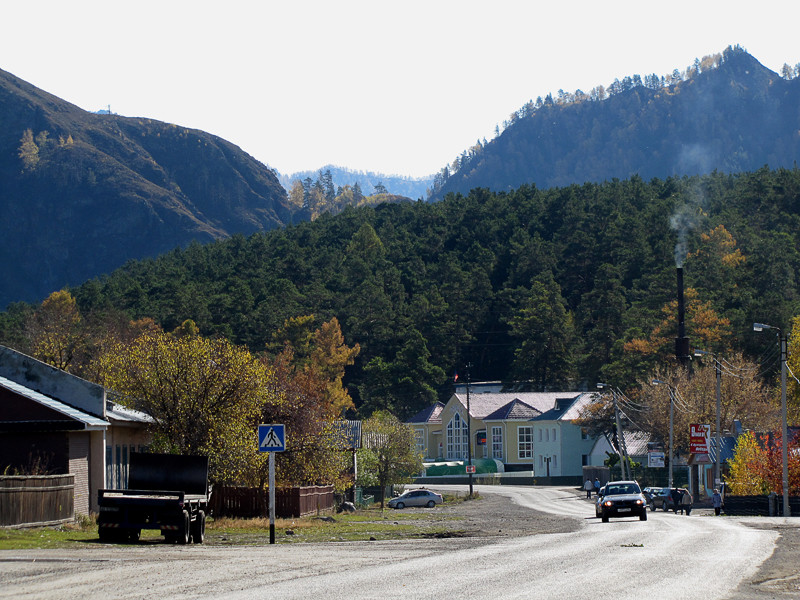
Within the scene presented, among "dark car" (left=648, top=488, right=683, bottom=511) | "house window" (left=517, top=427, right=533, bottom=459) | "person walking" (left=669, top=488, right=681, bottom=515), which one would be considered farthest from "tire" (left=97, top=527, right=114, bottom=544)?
"house window" (left=517, top=427, right=533, bottom=459)

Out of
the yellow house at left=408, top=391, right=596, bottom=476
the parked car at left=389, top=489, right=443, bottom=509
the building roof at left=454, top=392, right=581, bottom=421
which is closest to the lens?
the parked car at left=389, top=489, right=443, bottom=509

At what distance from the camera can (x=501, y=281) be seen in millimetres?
138125

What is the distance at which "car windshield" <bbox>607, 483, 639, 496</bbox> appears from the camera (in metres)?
38.5

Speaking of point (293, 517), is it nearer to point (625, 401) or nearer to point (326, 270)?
point (625, 401)

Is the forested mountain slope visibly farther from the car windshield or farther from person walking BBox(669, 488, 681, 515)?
the car windshield

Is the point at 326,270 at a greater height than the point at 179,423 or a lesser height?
greater

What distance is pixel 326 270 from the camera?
5689 inches

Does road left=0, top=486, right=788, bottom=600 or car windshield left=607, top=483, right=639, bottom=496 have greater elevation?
road left=0, top=486, right=788, bottom=600

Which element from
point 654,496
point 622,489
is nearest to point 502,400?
point 654,496

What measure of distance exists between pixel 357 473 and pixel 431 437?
56795mm

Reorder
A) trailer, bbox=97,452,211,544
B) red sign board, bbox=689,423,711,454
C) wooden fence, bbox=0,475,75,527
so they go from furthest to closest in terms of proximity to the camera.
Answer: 1. red sign board, bbox=689,423,711,454
2. wooden fence, bbox=0,475,75,527
3. trailer, bbox=97,452,211,544

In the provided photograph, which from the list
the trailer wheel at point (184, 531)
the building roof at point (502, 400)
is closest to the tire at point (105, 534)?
the trailer wheel at point (184, 531)

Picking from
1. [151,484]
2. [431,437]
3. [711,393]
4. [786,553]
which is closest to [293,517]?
[151,484]

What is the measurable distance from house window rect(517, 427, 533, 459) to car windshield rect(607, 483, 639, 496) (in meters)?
69.4
